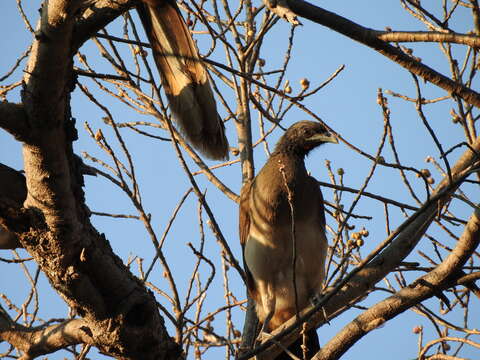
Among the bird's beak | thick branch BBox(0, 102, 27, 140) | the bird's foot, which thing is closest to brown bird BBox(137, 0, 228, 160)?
thick branch BBox(0, 102, 27, 140)

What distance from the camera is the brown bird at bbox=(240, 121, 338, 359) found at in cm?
461

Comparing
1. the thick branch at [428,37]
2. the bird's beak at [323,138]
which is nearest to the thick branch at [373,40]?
the thick branch at [428,37]

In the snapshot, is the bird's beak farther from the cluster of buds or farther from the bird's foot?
the bird's foot

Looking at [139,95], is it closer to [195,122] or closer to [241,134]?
[241,134]

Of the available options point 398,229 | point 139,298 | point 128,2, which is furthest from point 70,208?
point 398,229

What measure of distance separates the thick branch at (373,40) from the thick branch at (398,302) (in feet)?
2.35

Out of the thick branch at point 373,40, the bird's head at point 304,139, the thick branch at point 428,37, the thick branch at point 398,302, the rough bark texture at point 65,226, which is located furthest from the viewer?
the bird's head at point 304,139

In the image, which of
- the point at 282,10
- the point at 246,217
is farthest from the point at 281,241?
the point at 282,10

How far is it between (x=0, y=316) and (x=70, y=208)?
1134mm

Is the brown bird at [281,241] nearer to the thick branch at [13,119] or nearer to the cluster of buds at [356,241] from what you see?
the cluster of buds at [356,241]

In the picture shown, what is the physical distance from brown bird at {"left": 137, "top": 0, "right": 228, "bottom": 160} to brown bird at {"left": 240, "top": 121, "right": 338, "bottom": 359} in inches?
37.7

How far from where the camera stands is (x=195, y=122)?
3748 mm

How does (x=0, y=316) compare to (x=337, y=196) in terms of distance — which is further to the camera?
(x=337, y=196)

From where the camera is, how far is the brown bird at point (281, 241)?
4609mm
